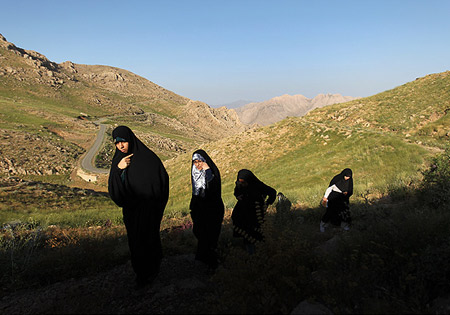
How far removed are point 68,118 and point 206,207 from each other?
8619 cm

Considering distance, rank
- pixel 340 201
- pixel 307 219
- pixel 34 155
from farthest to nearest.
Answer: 1. pixel 34 155
2. pixel 307 219
3. pixel 340 201

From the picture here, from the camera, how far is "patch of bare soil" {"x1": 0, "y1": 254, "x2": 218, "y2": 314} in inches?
134

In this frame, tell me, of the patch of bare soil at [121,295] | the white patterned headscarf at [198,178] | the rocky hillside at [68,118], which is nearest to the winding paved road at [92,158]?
the rocky hillside at [68,118]

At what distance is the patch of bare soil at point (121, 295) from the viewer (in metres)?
3.40

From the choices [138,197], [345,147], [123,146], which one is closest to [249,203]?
[138,197]

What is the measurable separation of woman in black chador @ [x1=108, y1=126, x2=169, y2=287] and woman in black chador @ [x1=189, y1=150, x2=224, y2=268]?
88 cm

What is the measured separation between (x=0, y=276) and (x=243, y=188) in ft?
15.1

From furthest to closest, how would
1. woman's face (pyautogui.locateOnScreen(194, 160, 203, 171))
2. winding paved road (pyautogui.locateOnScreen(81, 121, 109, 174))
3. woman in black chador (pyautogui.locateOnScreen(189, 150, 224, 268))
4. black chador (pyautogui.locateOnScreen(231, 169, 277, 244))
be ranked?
winding paved road (pyautogui.locateOnScreen(81, 121, 109, 174)) → black chador (pyautogui.locateOnScreen(231, 169, 277, 244)) → woman's face (pyautogui.locateOnScreen(194, 160, 203, 171)) → woman in black chador (pyautogui.locateOnScreen(189, 150, 224, 268))

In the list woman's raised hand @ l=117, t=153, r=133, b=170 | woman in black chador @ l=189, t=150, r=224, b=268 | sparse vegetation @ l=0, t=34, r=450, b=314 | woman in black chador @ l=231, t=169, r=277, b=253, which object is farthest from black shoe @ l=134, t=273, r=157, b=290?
woman in black chador @ l=231, t=169, r=277, b=253

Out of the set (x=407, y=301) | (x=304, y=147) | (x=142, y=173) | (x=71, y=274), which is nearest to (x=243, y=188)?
(x=142, y=173)

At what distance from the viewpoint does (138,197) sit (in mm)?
4008

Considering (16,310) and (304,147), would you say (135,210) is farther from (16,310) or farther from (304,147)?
(304,147)

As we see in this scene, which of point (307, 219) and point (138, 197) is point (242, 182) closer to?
point (138, 197)

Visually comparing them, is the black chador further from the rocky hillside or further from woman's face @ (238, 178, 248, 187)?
the rocky hillside
